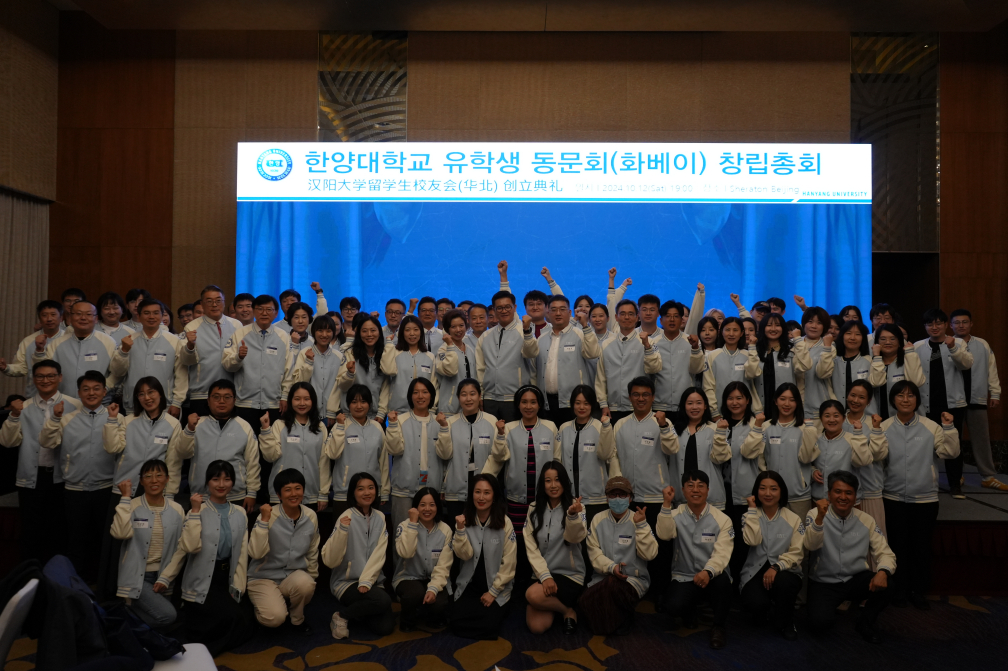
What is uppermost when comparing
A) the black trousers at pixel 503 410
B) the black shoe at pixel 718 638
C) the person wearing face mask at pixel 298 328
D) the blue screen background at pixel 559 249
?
the blue screen background at pixel 559 249

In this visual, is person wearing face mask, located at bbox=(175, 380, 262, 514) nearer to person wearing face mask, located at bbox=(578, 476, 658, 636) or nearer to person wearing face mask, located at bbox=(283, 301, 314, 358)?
person wearing face mask, located at bbox=(283, 301, 314, 358)

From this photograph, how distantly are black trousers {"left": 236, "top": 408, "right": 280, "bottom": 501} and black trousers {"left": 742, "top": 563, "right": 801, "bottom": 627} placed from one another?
2743 millimetres

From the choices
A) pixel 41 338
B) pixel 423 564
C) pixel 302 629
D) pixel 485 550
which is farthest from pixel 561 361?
pixel 41 338

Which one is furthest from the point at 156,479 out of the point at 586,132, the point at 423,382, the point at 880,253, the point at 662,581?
Answer: the point at 880,253

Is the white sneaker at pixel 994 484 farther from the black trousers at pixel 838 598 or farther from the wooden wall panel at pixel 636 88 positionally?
the wooden wall panel at pixel 636 88

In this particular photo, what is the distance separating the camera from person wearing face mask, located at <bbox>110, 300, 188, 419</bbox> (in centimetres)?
477

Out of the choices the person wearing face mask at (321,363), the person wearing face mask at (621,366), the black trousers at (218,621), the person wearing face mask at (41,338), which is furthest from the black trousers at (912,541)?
the person wearing face mask at (41,338)

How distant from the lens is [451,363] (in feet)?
15.6

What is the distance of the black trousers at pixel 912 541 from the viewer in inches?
168

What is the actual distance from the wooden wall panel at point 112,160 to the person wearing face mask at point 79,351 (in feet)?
9.31

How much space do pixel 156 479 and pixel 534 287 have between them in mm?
3948

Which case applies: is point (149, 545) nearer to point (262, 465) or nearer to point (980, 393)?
point (262, 465)

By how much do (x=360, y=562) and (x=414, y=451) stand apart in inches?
27.8

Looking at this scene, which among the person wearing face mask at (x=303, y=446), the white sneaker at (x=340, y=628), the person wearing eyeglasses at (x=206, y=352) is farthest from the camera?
the person wearing eyeglasses at (x=206, y=352)
